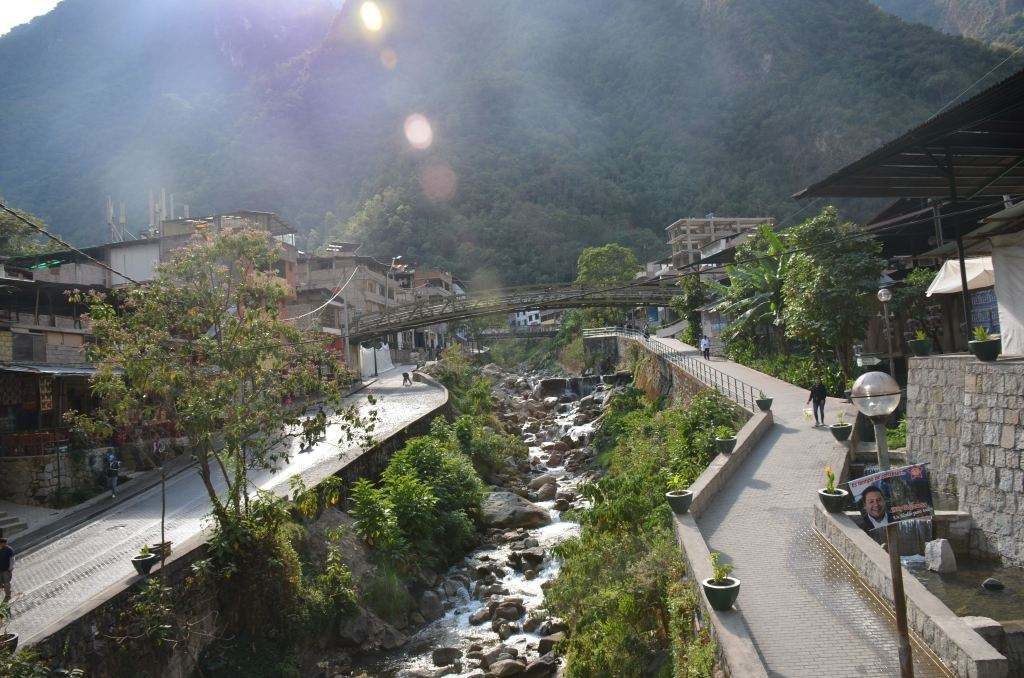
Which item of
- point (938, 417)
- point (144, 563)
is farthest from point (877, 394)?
point (144, 563)

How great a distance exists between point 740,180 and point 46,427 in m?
99.5

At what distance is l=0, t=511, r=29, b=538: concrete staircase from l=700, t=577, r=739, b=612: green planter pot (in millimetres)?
17013

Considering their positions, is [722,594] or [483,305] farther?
[483,305]

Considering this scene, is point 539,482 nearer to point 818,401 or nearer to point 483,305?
point 818,401

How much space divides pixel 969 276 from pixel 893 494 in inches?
404

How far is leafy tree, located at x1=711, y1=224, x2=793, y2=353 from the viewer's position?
94.5ft

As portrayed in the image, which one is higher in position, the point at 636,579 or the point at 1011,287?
the point at 1011,287

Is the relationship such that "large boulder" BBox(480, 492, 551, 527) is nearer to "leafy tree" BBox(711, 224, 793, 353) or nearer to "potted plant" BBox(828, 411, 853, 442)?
"potted plant" BBox(828, 411, 853, 442)

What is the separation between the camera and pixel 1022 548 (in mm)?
10820

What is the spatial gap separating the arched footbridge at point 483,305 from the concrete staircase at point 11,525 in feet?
94.1

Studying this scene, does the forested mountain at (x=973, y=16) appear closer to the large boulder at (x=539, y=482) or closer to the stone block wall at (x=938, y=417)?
the large boulder at (x=539, y=482)

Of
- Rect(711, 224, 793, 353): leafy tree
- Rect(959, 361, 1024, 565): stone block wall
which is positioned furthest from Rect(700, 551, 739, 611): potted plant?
Rect(711, 224, 793, 353): leafy tree

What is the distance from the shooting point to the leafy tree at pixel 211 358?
36.6 ft

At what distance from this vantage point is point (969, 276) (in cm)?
1808
